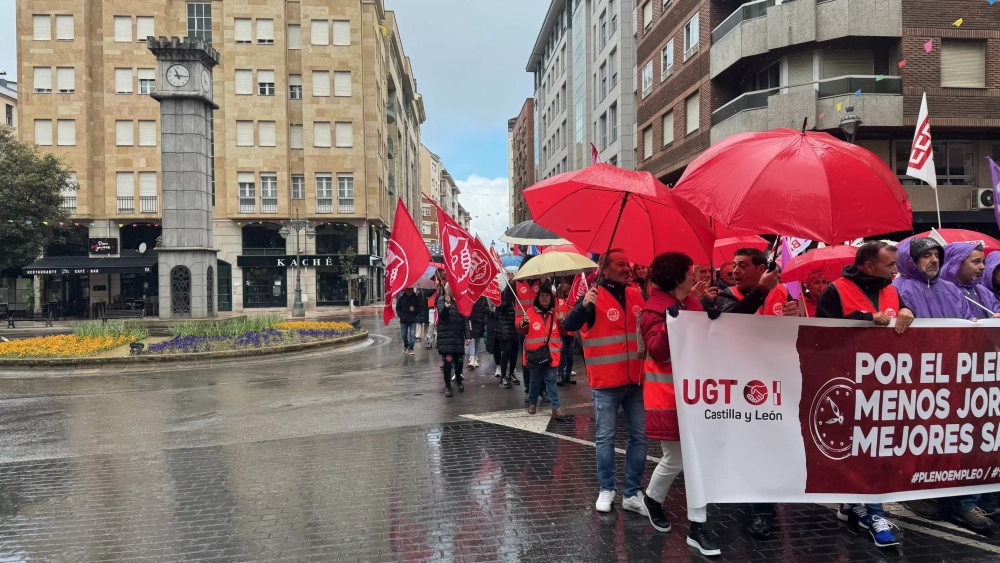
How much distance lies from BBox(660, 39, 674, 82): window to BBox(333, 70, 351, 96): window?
24.4 m

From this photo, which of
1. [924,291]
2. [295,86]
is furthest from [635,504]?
[295,86]

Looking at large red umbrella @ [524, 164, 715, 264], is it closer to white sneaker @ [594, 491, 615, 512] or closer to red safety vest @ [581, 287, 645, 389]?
red safety vest @ [581, 287, 645, 389]

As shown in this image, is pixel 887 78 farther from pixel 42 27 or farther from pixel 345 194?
pixel 42 27

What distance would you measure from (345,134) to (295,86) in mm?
4653

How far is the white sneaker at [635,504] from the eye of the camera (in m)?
4.60

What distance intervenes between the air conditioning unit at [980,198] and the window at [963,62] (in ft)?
9.76

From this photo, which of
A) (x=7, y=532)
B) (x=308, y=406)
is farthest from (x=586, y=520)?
(x=308, y=406)

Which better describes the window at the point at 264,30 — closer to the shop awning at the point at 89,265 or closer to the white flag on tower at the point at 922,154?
the shop awning at the point at 89,265

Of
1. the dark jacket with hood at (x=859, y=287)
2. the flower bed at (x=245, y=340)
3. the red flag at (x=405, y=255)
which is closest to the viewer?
the dark jacket with hood at (x=859, y=287)

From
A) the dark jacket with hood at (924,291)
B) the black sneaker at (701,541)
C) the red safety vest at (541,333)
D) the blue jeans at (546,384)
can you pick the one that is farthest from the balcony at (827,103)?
the black sneaker at (701,541)

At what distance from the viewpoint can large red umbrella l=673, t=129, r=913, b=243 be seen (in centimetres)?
345

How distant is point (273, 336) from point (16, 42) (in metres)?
39.6

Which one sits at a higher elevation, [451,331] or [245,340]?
[451,331]

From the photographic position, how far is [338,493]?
5.30 metres
